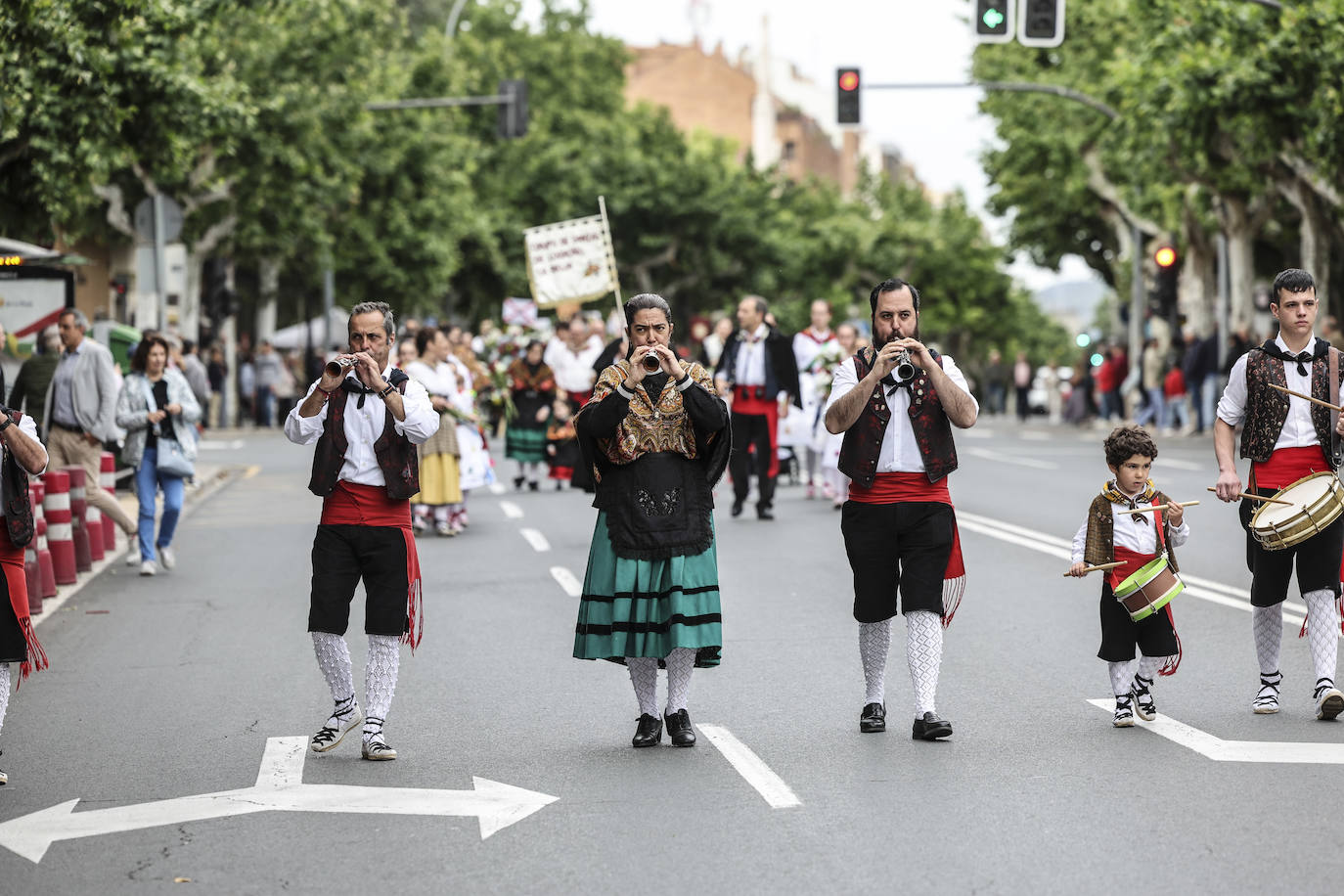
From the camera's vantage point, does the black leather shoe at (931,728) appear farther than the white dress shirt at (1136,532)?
No

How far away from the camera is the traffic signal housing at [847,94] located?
2614 cm

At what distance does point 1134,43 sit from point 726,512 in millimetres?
24272

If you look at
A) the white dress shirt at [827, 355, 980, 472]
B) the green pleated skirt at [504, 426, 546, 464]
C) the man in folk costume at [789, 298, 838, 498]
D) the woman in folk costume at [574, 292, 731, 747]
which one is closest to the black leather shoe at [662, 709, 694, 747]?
the woman in folk costume at [574, 292, 731, 747]

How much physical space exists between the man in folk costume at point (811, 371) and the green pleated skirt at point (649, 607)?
11.0m

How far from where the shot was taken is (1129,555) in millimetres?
8055

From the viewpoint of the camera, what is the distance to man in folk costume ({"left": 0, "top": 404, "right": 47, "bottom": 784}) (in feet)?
24.7

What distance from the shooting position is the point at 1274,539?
820 centimetres

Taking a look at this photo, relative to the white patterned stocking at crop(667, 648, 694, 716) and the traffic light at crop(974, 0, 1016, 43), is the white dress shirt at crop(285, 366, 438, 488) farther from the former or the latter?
the traffic light at crop(974, 0, 1016, 43)

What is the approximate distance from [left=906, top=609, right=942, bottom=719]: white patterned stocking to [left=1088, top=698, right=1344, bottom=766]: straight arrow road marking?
91 centimetres

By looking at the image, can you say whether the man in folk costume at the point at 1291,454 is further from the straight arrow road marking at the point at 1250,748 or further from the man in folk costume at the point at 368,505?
the man in folk costume at the point at 368,505

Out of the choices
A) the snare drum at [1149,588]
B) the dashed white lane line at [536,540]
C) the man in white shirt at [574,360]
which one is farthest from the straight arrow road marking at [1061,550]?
the man in white shirt at [574,360]

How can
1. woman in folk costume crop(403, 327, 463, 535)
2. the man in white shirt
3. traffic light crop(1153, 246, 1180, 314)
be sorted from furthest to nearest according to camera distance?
traffic light crop(1153, 246, 1180, 314) < the man in white shirt < woman in folk costume crop(403, 327, 463, 535)

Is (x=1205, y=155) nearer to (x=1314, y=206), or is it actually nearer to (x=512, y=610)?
(x=1314, y=206)

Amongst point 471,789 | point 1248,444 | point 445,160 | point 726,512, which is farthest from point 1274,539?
point 445,160
